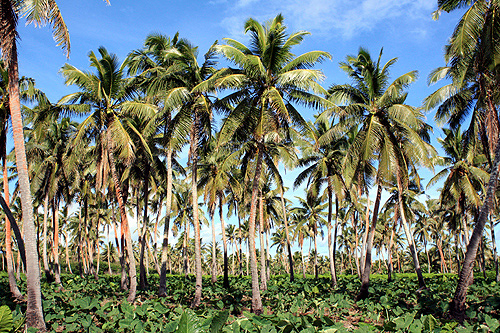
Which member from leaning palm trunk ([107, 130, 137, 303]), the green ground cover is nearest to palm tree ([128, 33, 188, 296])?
leaning palm trunk ([107, 130, 137, 303])

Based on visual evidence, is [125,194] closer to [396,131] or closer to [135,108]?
[135,108]

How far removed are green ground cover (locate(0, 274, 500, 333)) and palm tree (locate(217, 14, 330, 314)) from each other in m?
3.36

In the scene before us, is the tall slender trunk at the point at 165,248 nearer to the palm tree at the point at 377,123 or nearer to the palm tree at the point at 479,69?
the palm tree at the point at 377,123

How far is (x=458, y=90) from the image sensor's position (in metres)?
14.7

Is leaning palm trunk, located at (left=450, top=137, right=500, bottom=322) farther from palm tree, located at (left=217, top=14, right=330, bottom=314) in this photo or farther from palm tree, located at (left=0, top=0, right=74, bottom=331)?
palm tree, located at (left=0, top=0, right=74, bottom=331)

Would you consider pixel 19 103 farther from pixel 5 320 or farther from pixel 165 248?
pixel 165 248

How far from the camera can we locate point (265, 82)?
14047 millimetres

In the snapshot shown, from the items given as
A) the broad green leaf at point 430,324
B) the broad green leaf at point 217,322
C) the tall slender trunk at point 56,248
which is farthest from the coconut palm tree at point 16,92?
the tall slender trunk at point 56,248

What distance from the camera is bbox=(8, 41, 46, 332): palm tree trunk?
8.60 meters

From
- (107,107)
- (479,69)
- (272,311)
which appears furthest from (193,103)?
(479,69)

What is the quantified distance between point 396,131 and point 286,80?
21.3 feet

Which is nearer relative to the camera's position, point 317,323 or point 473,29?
point 317,323

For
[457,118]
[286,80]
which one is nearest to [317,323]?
[286,80]

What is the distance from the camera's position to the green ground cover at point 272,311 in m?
6.39
